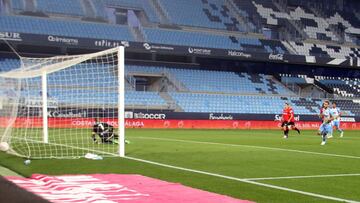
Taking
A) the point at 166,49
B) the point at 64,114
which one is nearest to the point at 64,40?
the point at 166,49

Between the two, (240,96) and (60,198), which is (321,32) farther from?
(60,198)

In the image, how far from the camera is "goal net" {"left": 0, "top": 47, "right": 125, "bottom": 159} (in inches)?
555

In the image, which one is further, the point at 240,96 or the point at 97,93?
the point at 240,96

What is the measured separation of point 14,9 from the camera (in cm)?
4206

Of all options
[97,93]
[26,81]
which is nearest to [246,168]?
[26,81]

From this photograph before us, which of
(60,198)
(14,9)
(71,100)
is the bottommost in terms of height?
(60,198)

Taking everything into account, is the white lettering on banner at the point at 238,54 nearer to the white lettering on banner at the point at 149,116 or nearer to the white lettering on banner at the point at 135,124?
the white lettering on banner at the point at 149,116

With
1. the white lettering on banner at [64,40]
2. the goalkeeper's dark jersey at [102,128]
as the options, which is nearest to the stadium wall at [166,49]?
the white lettering on banner at [64,40]

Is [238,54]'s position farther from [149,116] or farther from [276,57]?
[149,116]

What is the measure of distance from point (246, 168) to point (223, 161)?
1.47 metres

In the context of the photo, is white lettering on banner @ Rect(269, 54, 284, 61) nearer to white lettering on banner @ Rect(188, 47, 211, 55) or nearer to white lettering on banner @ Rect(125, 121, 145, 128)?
white lettering on banner @ Rect(188, 47, 211, 55)

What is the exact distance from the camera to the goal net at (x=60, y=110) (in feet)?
46.2

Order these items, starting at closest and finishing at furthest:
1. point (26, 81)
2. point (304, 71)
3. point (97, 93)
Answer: point (26, 81) → point (97, 93) → point (304, 71)

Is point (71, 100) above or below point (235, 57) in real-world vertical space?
below
